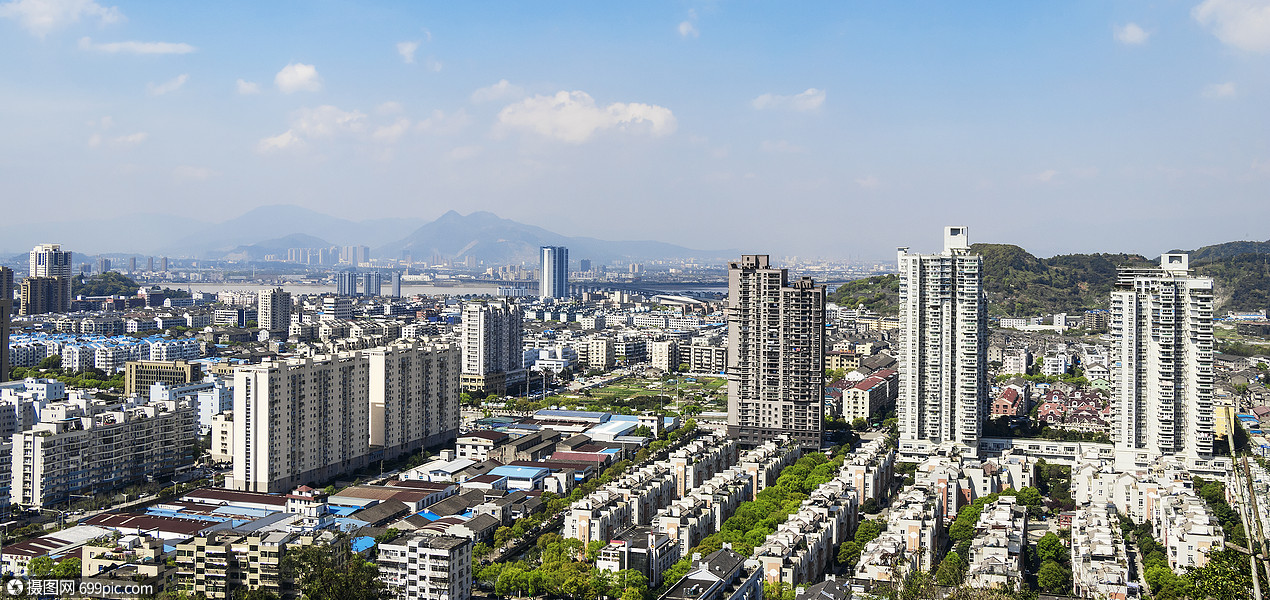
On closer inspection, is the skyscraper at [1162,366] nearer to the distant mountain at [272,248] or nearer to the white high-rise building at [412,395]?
the white high-rise building at [412,395]

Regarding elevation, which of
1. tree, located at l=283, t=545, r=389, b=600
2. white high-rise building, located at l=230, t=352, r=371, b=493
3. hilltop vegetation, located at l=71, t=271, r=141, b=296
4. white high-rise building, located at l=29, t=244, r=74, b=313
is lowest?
tree, located at l=283, t=545, r=389, b=600

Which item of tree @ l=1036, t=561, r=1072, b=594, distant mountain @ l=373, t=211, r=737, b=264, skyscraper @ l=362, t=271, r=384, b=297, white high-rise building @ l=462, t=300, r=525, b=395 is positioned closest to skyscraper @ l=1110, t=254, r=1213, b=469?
tree @ l=1036, t=561, r=1072, b=594

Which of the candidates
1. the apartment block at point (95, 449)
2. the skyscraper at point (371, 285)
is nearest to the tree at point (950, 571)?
the apartment block at point (95, 449)

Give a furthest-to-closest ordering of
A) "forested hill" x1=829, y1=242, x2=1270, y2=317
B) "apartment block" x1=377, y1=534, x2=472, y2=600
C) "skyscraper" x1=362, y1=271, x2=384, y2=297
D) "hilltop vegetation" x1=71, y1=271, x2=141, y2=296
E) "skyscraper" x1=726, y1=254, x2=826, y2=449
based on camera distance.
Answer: "skyscraper" x1=362, y1=271, x2=384, y2=297
"hilltop vegetation" x1=71, y1=271, x2=141, y2=296
"forested hill" x1=829, y1=242, x2=1270, y2=317
"skyscraper" x1=726, y1=254, x2=826, y2=449
"apartment block" x1=377, y1=534, x2=472, y2=600

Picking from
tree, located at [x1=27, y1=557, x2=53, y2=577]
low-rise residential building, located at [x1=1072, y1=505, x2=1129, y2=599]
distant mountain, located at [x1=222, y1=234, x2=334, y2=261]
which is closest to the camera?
low-rise residential building, located at [x1=1072, y1=505, x2=1129, y2=599]

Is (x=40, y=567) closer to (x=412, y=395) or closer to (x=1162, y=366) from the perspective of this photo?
(x=412, y=395)

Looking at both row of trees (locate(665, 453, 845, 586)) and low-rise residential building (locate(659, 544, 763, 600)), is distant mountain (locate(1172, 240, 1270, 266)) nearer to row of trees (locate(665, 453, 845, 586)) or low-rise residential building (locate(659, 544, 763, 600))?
row of trees (locate(665, 453, 845, 586))

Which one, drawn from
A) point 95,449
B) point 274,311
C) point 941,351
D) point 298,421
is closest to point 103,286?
point 274,311
